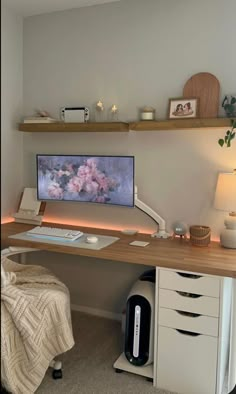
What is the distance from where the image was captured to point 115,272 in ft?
9.16

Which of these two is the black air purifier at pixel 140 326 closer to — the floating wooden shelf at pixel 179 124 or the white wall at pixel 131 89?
the white wall at pixel 131 89

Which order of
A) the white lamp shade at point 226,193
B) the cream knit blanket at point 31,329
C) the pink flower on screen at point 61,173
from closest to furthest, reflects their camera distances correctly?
1. the cream knit blanket at point 31,329
2. the white lamp shade at point 226,193
3. the pink flower on screen at point 61,173

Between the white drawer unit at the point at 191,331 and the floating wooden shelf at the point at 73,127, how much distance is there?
1023 millimetres

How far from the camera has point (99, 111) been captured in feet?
8.87

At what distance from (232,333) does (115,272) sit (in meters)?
1.02

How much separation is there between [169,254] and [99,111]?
119 cm

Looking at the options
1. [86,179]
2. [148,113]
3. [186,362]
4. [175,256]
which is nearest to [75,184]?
[86,179]

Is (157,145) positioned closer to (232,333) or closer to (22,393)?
(232,333)

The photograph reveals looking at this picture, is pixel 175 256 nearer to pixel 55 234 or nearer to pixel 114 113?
pixel 55 234

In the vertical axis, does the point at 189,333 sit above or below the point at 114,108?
below

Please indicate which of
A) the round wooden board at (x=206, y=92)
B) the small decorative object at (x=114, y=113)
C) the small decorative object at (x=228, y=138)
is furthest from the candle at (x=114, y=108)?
the small decorative object at (x=228, y=138)

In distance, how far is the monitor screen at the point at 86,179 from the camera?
245cm

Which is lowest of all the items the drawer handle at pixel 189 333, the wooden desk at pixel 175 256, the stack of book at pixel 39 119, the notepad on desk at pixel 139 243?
the drawer handle at pixel 189 333

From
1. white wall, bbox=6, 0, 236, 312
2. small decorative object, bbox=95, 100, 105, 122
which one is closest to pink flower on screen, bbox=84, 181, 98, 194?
white wall, bbox=6, 0, 236, 312
